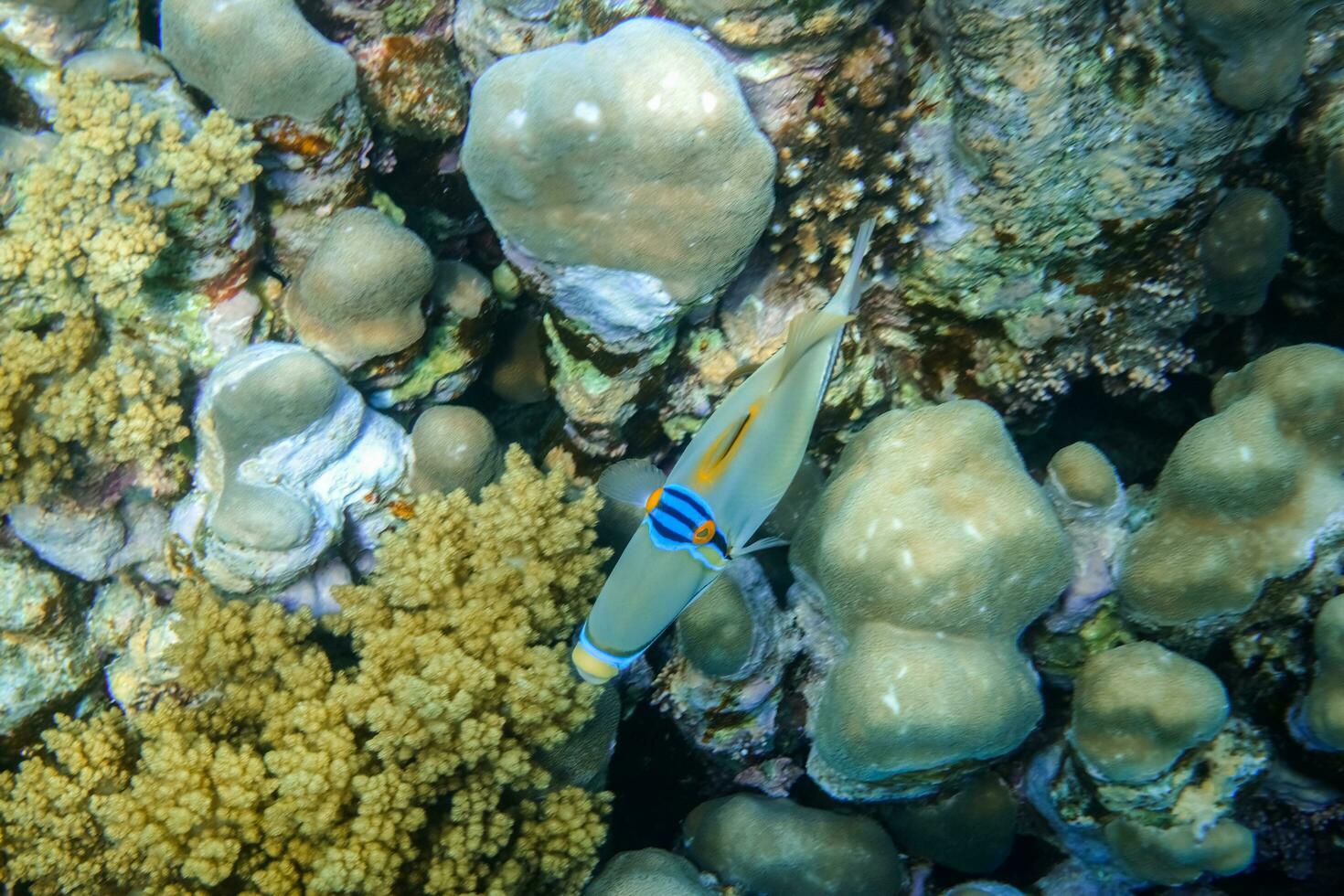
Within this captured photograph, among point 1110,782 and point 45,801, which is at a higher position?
point 1110,782

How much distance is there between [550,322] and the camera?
3.57 metres

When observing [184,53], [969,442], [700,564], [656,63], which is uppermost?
[656,63]

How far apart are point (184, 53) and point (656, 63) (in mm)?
1934

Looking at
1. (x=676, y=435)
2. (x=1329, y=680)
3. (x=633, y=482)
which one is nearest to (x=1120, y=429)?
(x=1329, y=680)

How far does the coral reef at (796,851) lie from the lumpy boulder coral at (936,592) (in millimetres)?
679

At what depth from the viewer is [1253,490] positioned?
9.07ft

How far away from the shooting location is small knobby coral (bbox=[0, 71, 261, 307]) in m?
2.91

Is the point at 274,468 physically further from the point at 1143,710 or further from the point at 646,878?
the point at 1143,710

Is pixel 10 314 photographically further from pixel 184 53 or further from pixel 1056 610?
pixel 1056 610

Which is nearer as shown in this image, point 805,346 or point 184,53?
point 805,346

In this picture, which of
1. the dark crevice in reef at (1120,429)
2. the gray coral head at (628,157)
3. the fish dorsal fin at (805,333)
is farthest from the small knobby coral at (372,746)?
the dark crevice in reef at (1120,429)

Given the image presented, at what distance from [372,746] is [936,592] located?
211 cm

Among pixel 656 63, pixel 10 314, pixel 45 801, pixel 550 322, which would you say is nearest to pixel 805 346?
pixel 656 63

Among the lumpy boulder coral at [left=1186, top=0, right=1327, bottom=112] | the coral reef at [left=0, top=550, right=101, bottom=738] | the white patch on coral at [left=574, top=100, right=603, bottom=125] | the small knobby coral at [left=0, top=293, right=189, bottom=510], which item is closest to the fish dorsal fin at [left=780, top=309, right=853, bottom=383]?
the white patch on coral at [left=574, top=100, right=603, bottom=125]
